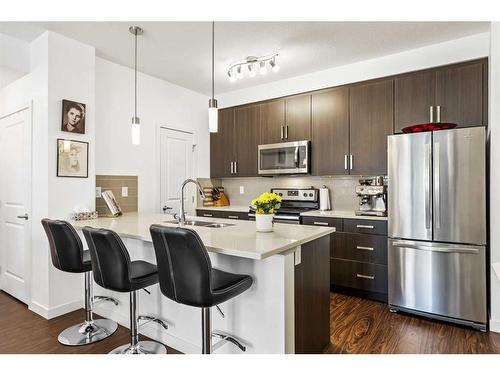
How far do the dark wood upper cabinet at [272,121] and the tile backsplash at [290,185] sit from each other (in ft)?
1.99

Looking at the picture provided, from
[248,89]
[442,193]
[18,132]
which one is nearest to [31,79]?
[18,132]

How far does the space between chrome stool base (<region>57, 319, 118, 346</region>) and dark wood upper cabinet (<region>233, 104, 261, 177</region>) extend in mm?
2561

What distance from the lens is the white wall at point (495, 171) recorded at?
7.94 feet

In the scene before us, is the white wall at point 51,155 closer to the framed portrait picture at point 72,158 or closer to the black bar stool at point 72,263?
the framed portrait picture at point 72,158

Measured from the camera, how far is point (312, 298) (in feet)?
6.45

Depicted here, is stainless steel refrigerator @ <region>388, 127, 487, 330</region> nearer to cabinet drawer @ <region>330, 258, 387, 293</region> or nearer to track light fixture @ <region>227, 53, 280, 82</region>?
cabinet drawer @ <region>330, 258, 387, 293</region>

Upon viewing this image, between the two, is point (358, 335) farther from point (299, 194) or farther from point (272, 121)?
point (272, 121)

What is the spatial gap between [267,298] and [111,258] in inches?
38.7

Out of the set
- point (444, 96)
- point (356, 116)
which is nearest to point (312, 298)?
point (356, 116)

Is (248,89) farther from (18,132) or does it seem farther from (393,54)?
(18,132)

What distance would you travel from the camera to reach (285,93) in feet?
13.4

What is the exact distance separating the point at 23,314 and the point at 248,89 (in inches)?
147
